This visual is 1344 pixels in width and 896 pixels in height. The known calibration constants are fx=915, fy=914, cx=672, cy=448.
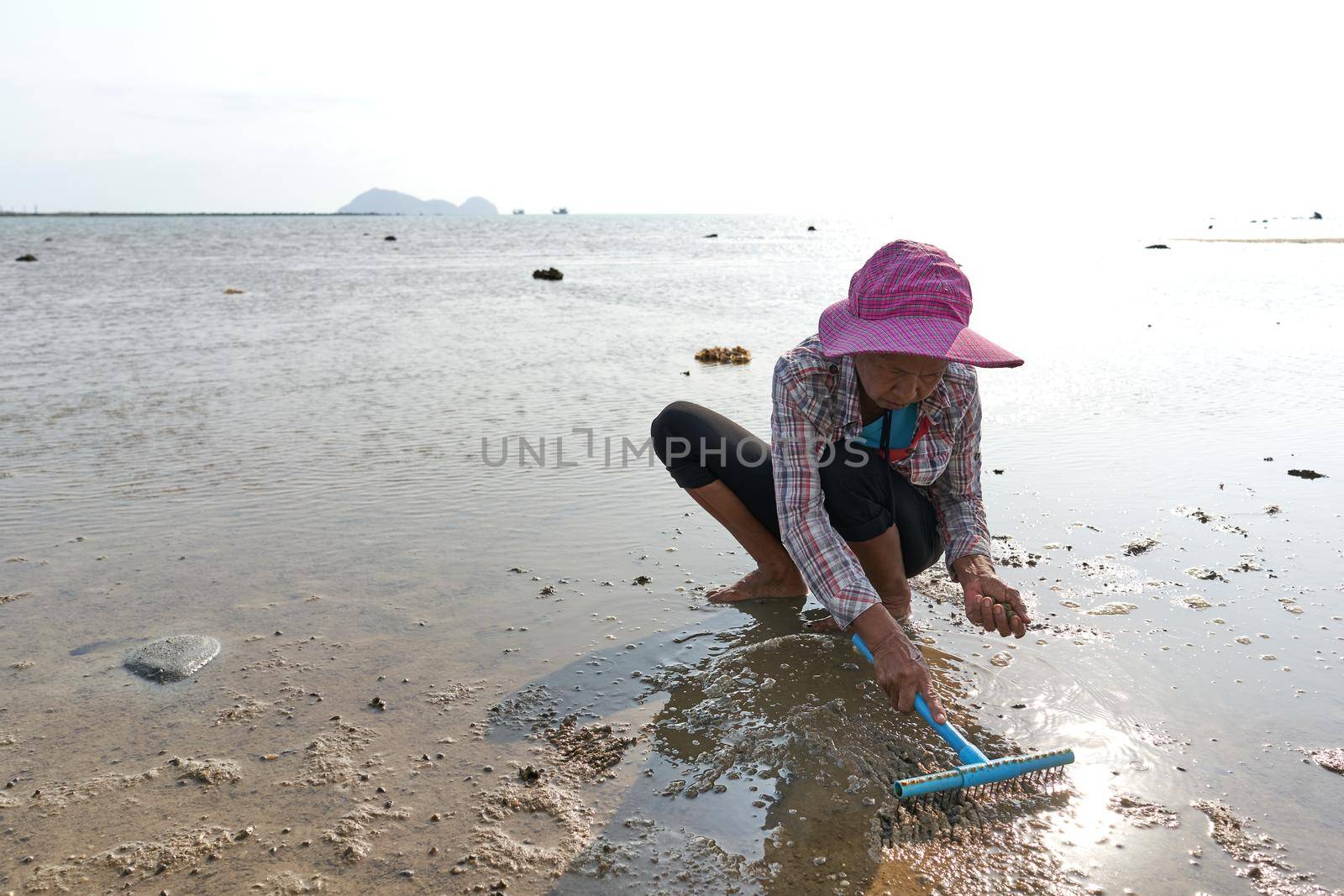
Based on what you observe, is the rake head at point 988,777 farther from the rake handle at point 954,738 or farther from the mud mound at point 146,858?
the mud mound at point 146,858

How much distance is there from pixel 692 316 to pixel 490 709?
1029 cm

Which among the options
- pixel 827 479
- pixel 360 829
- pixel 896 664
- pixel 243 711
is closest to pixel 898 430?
pixel 827 479

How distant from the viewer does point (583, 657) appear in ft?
9.52

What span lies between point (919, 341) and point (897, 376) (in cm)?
16

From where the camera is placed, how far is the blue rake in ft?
6.46

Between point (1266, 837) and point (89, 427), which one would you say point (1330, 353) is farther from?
point (89, 427)

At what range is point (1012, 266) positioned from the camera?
23.7 m

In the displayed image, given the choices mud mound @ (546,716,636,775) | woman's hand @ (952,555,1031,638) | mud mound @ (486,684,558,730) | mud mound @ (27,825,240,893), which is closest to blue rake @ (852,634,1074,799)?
woman's hand @ (952,555,1031,638)

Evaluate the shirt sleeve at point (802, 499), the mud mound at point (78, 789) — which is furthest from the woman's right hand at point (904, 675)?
the mud mound at point (78, 789)

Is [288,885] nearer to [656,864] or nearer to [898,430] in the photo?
[656,864]

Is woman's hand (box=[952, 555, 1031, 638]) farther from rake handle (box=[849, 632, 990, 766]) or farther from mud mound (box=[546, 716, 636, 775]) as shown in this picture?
mud mound (box=[546, 716, 636, 775])

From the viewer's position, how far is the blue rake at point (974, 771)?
77.5 inches

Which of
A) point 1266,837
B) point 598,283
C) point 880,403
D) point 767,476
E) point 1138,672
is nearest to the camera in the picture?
point 1266,837

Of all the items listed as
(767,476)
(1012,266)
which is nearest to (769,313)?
(767,476)
